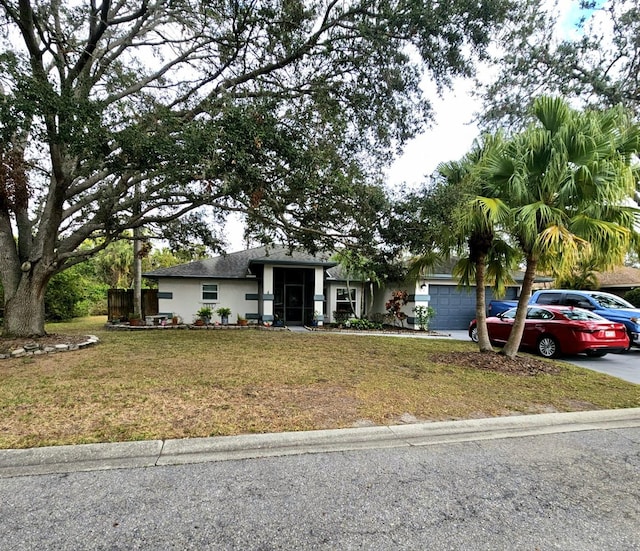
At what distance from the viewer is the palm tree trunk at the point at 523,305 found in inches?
302

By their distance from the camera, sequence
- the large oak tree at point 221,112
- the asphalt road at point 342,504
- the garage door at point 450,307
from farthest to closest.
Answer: the garage door at point 450,307 → the large oak tree at point 221,112 → the asphalt road at point 342,504

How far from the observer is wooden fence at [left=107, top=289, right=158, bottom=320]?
16844 millimetres

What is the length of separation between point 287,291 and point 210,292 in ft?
11.8

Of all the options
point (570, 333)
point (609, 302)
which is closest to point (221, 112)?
point (570, 333)

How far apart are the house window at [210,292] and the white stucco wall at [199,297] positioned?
0.13 metres

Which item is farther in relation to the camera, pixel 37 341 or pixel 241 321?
pixel 241 321

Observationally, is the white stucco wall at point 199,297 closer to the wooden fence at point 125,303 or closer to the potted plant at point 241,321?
the potted plant at point 241,321

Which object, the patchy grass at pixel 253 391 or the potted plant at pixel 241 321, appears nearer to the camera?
the patchy grass at pixel 253 391

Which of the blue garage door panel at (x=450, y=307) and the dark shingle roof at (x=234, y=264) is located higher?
the dark shingle roof at (x=234, y=264)

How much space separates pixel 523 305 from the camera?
7.82 meters

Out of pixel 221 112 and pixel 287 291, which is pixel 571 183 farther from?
pixel 287 291

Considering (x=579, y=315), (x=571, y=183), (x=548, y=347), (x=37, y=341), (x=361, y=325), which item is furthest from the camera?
(x=361, y=325)

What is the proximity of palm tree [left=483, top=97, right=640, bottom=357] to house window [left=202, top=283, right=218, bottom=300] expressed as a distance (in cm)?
1284

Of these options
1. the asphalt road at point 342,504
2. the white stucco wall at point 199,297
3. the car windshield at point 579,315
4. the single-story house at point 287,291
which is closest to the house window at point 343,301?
the single-story house at point 287,291
